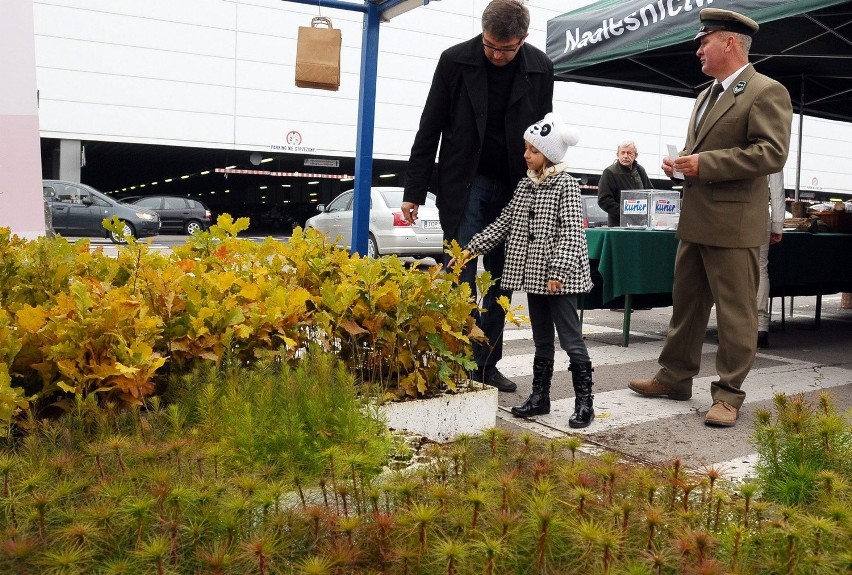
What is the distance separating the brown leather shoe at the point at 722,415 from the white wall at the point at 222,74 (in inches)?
1089

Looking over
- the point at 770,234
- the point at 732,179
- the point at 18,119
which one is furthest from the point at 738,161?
the point at 18,119

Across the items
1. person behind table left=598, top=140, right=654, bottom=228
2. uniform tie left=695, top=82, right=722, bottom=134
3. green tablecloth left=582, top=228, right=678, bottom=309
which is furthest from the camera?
person behind table left=598, top=140, right=654, bottom=228

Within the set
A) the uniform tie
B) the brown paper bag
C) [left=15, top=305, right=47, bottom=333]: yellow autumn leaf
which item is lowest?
[left=15, top=305, right=47, bottom=333]: yellow autumn leaf

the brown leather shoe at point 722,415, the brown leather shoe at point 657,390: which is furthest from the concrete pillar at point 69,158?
the brown leather shoe at point 722,415

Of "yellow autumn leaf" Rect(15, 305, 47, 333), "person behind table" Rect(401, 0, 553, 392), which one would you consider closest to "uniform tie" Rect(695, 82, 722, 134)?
"person behind table" Rect(401, 0, 553, 392)

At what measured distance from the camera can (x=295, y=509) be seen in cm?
190

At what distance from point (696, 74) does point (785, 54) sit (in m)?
1.16

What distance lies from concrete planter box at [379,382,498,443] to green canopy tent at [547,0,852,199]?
376 centimetres

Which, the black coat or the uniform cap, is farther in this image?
the black coat

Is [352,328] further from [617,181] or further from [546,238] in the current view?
[617,181]

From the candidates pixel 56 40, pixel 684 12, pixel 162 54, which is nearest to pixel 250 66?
pixel 162 54

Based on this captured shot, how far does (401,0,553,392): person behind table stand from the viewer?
15.1 ft

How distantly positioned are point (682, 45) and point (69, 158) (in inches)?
1054

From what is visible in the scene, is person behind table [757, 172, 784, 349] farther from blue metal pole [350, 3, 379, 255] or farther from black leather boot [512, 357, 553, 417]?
blue metal pole [350, 3, 379, 255]
